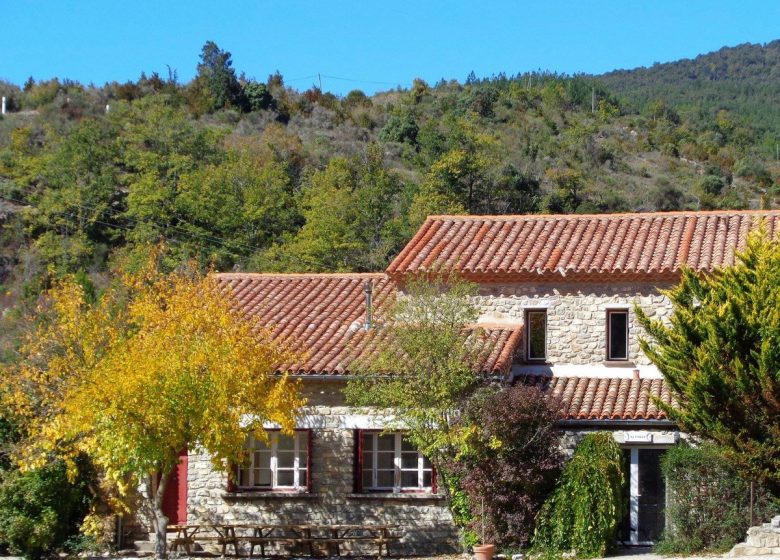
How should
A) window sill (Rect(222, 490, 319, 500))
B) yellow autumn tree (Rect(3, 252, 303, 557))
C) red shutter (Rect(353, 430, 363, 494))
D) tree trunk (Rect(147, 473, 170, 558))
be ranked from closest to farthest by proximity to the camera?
yellow autumn tree (Rect(3, 252, 303, 557)) → tree trunk (Rect(147, 473, 170, 558)) → red shutter (Rect(353, 430, 363, 494)) → window sill (Rect(222, 490, 319, 500))

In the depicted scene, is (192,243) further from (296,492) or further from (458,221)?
Answer: (296,492)

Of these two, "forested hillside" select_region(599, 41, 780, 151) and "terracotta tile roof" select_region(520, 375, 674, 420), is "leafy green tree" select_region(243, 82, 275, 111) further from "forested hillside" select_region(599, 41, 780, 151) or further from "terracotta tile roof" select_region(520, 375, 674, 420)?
"terracotta tile roof" select_region(520, 375, 674, 420)

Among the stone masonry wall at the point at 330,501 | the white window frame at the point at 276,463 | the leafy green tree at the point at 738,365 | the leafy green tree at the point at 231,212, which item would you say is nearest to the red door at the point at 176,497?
the stone masonry wall at the point at 330,501

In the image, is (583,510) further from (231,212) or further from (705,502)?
(231,212)

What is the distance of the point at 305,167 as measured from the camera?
63625mm

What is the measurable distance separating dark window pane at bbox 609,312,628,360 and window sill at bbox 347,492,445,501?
14.8 ft

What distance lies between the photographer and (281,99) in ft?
284

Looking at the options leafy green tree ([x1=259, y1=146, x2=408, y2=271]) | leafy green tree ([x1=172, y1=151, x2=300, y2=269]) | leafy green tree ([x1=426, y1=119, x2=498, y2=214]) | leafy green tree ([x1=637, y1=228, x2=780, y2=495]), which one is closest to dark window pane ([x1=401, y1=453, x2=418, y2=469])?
leafy green tree ([x1=637, y1=228, x2=780, y2=495])

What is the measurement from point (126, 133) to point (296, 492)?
46.5 meters

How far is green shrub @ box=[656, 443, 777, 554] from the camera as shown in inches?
781

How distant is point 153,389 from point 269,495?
178 inches

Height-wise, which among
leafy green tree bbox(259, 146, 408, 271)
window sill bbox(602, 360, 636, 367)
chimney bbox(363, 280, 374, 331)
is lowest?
window sill bbox(602, 360, 636, 367)

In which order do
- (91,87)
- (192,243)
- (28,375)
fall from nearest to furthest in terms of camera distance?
1. (28,375)
2. (192,243)
3. (91,87)

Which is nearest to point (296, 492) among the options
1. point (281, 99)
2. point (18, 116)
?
point (18, 116)
